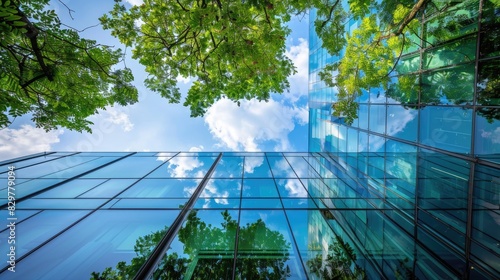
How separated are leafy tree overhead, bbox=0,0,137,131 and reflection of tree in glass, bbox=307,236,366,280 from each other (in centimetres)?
640

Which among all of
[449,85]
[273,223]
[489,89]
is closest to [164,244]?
[273,223]

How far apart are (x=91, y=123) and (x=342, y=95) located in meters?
11.8

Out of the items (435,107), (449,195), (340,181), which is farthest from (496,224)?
(340,181)

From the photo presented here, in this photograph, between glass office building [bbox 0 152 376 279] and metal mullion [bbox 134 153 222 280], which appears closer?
metal mullion [bbox 134 153 222 280]

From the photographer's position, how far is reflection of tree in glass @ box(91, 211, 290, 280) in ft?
17.8

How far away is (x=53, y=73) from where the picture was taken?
5348 millimetres

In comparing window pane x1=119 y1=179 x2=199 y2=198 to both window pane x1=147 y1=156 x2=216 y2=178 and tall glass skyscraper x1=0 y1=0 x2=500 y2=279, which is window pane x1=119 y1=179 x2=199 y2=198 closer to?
tall glass skyscraper x1=0 y1=0 x2=500 y2=279

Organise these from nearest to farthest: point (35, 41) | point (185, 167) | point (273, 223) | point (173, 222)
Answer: point (35, 41)
point (173, 222)
point (273, 223)
point (185, 167)

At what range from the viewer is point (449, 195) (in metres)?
7.25

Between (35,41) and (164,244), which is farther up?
(35,41)

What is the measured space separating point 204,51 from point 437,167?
8.40 metres

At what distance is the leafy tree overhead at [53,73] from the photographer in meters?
4.89

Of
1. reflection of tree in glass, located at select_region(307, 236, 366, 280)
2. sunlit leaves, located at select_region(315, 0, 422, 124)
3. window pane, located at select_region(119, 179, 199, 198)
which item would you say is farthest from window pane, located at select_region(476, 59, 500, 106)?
window pane, located at select_region(119, 179, 199, 198)

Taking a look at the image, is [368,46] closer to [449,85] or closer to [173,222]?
[449,85]
